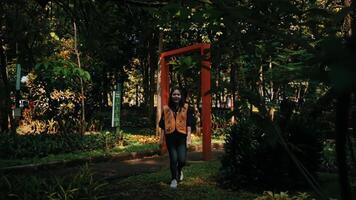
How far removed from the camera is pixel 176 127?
9.11m

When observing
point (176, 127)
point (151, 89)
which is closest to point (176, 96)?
point (176, 127)

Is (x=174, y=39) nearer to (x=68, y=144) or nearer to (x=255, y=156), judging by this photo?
(x=68, y=144)

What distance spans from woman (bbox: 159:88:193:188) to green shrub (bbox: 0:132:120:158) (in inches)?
229

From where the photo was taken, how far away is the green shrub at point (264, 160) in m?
8.35

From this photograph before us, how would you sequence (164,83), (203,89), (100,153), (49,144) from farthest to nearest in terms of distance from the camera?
(164,83), (49,144), (100,153), (203,89)

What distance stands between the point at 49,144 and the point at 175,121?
260 inches

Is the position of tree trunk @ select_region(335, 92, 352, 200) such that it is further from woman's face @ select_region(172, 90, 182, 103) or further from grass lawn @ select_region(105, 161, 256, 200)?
woman's face @ select_region(172, 90, 182, 103)

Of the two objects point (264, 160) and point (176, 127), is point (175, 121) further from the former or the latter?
point (264, 160)

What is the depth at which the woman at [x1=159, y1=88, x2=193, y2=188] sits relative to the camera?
9.12 meters

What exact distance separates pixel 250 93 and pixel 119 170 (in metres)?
10.9

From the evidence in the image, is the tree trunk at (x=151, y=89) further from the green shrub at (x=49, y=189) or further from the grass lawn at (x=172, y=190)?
the green shrub at (x=49, y=189)

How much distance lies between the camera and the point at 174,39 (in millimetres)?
22406

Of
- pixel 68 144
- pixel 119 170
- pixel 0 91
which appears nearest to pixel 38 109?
pixel 68 144

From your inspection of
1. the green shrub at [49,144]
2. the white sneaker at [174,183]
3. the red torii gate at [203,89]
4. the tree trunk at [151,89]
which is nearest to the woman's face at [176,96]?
the red torii gate at [203,89]
